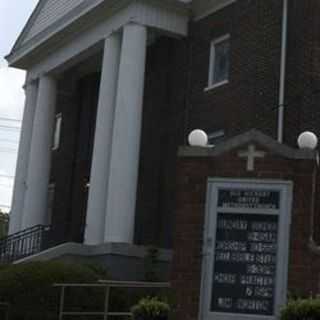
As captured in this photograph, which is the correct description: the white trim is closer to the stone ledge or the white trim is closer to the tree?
the stone ledge

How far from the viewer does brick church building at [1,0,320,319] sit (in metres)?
21.4

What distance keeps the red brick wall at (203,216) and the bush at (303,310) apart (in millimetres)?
817

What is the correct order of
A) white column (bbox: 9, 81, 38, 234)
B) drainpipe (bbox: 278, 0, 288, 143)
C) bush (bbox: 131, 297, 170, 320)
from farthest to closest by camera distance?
white column (bbox: 9, 81, 38, 234)
drainpipe (bbox: 278, 0, 288, 143)
bush (bbox: 131, 297, 170, 320)

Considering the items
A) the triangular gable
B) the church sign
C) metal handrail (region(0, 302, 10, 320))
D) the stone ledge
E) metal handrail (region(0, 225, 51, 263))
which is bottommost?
metal handrail (region(0, 302, 10, 320))

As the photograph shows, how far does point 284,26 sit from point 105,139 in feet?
19.3

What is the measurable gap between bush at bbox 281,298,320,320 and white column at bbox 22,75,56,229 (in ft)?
59.2

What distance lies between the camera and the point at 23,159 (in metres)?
29.0

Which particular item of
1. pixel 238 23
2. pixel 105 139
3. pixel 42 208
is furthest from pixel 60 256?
pixel 238 23

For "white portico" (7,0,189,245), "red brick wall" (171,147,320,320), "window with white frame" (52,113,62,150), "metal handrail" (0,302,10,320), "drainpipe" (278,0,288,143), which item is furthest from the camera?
"window with white frame" (52,113,62,150)

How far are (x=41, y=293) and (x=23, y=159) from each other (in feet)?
43.9

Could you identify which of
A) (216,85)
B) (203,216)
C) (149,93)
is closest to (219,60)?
(216,85)

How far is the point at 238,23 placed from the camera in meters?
23.2

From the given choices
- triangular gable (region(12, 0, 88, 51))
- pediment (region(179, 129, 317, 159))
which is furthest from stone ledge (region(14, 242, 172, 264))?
pediment (region(179, 129, 317, 159))

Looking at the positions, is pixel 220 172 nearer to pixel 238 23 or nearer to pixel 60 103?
Answer: pixel 238 23
